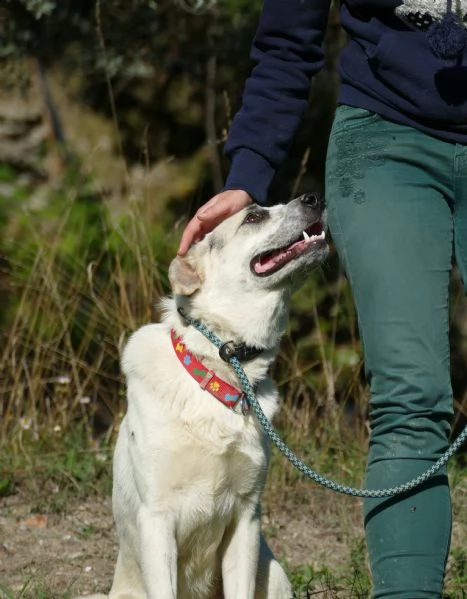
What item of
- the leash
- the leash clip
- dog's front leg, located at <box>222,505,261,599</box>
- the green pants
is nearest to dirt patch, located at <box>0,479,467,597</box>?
dog's front leg, located at <box>222,505,261,599</box>

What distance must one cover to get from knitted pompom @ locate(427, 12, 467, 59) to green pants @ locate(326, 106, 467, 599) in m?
0.21

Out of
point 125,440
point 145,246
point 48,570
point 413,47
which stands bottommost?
point 48,570

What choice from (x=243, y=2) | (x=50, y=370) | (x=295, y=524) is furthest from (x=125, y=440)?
(x=243, y=2)

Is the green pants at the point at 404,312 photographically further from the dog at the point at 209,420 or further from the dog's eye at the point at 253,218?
the dog's eye at the point at 253,218

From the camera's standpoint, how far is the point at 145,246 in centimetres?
562

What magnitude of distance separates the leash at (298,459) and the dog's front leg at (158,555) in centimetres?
42

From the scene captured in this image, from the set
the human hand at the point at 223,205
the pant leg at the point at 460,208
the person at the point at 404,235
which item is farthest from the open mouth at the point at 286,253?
the pant leg at the point at 460,208

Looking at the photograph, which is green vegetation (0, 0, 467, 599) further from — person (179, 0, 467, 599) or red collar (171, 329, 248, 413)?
person (179, 0, 467, 599)

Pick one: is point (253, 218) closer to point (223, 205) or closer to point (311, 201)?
point (311, 201)

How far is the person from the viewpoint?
263 cm

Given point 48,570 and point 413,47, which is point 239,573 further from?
point 413,47

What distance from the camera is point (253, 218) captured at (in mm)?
3621

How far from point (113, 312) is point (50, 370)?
57cm

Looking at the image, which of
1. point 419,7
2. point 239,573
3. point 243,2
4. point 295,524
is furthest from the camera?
point 243,2
